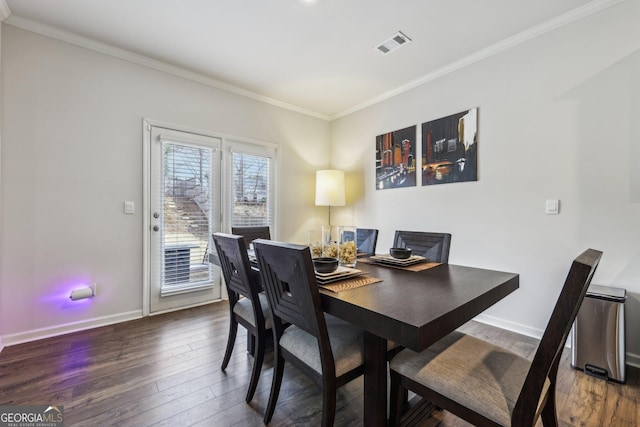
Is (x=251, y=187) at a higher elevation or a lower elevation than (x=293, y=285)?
higher

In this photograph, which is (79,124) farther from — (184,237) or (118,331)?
(118,331)

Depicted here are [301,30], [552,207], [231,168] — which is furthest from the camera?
[231,168]

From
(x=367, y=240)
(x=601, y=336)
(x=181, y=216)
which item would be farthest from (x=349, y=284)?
(x=181, y=216)

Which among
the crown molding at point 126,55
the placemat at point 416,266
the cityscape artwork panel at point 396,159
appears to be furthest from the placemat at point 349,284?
the crown molding at point 126,55

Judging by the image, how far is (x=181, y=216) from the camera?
312cm

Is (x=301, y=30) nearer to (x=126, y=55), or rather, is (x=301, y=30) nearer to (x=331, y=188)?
(x=126, y=55)

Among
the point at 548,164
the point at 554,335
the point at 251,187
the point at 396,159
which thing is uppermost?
the point at 396,159

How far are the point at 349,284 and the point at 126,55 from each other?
320 cm

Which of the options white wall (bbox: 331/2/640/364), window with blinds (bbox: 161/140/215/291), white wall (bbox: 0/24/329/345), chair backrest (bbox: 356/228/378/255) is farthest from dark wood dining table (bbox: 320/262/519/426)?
white wall (bbox: 0/24/329/345)

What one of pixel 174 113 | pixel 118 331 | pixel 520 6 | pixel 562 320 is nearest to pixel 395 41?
pixel 520 6

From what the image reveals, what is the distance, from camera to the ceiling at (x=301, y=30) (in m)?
2.17

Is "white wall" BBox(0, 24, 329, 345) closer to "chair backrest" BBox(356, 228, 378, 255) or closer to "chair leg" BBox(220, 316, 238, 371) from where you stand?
"chair leg" BBox(220, 316, 238, 371)

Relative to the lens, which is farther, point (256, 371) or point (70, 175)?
point (70, 175)

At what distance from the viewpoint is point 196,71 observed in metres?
→ 3.16
